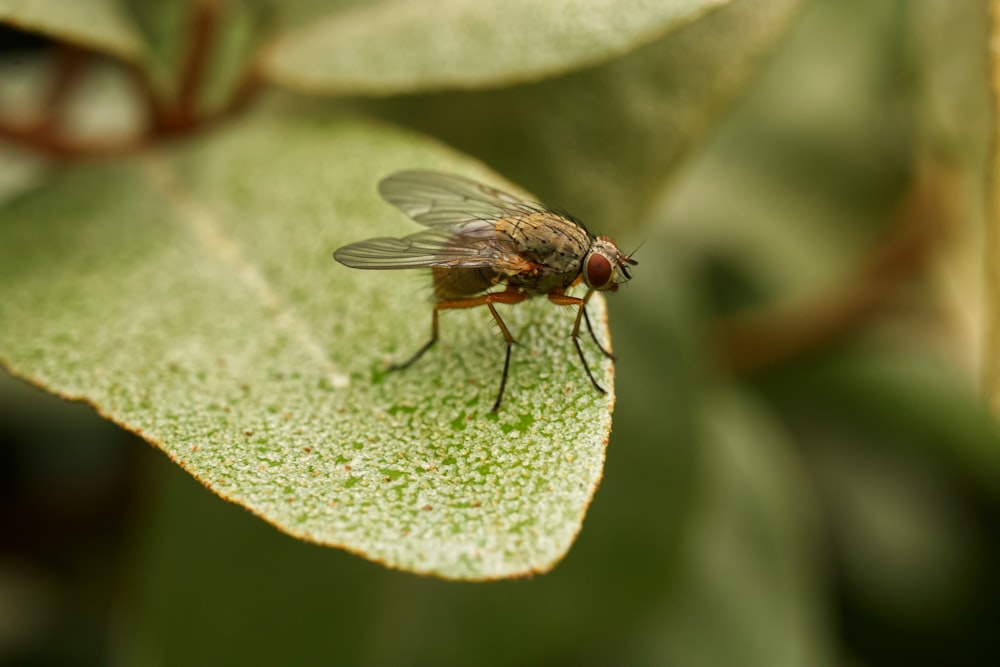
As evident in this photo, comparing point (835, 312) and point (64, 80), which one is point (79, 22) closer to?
point (64, 80)

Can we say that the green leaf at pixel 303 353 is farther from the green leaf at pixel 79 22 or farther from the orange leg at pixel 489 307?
the green leaf at pixel 79 22

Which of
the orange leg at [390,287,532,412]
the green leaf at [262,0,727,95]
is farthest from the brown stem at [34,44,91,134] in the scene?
the orange leg at [390,287,532,412]

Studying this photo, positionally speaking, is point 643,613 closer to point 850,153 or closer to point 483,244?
point 483,244

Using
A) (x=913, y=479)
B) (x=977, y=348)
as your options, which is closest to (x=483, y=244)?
(x=977, y=348)

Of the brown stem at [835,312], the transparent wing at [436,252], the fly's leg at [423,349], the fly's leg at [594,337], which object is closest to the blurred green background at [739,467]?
the brown stem at [835,312]

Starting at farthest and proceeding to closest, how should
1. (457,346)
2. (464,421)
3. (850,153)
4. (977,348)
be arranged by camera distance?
(850,153), (977,348), (457,346), (464,421)

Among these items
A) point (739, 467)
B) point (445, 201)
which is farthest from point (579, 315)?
point (739, 467)

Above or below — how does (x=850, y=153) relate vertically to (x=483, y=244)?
above
